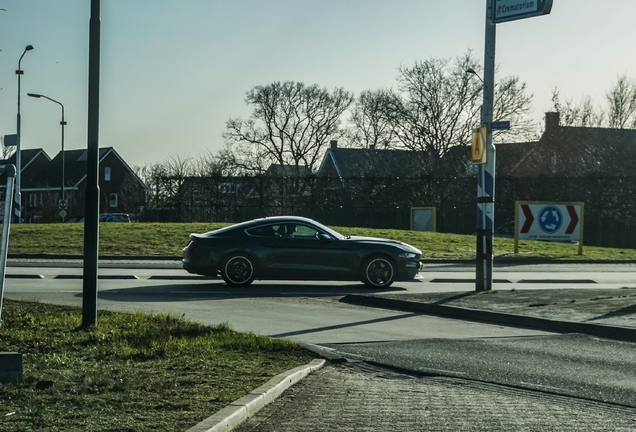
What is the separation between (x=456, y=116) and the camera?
5875 cm

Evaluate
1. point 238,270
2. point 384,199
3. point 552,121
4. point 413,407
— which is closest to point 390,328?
point 413,407

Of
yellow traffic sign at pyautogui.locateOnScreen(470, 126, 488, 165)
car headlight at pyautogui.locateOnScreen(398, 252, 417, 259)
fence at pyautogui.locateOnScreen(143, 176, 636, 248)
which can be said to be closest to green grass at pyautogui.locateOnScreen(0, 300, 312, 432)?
yellow traffic sign at pyautogui.locateOnScreen(470, 126, 488, 165)

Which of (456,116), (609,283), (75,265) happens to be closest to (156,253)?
(75,265)

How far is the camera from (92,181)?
988 cm

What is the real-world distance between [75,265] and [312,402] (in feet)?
59.8

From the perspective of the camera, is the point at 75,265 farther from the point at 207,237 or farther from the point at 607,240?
the point at 607,240

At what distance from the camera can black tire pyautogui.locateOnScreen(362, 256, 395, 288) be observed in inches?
679

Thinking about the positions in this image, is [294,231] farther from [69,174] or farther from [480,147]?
[69,174]

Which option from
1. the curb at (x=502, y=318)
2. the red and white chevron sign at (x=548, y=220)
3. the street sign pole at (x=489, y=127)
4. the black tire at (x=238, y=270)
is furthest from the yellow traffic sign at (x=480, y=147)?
the red and white chevron sign at (x=548, y=220)

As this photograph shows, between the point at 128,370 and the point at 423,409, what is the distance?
2.63 metres

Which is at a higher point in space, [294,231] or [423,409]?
[294,231]

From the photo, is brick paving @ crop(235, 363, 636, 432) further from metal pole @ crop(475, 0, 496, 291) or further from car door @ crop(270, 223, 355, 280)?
car door @ crop(270, 223, 355, 280)

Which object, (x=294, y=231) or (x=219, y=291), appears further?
(x=294, y=231)

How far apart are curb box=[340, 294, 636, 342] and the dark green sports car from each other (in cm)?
193
